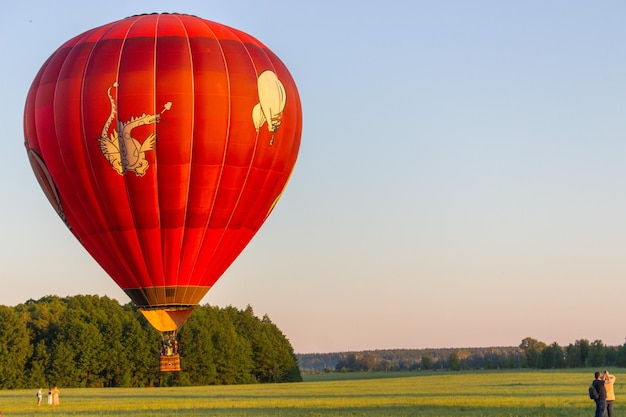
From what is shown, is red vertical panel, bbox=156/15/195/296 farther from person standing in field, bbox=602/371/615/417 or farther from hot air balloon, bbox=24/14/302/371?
person standing in field, bbox=602/371/615/417

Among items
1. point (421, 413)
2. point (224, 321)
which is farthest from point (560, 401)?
point (224, 321)

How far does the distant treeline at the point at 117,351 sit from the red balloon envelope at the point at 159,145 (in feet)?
220

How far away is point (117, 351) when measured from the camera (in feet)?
344

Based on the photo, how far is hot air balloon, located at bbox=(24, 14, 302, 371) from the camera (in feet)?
116

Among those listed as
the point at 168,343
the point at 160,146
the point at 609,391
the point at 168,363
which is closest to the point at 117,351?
the point at 168,343

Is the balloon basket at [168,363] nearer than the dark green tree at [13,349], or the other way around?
the balloon basket at [168,363]

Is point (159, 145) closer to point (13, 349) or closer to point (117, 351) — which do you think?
point (13, 349)

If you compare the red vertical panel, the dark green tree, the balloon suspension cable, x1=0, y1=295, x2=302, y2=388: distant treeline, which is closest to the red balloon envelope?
the red vertical panel

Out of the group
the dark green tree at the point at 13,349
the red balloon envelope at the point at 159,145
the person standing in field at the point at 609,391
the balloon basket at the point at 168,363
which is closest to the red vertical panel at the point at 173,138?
the red balloon envelope at the point at 159,145

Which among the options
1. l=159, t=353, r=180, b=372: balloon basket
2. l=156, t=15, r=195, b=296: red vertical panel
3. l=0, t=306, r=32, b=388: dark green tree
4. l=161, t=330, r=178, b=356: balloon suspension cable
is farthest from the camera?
l=0, t=306, r=32, b=388: dark green tree

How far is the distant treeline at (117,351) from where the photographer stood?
334ft

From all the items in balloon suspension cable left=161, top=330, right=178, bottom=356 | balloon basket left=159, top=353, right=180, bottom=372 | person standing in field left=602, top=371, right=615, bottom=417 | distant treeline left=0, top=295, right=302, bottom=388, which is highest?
distant treeline left=0, top=295, right=302, bottom=388

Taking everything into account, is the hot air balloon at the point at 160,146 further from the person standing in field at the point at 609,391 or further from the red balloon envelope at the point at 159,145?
the person standing in field at the point at 609,391

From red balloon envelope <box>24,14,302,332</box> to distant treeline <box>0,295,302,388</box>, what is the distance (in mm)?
67159
